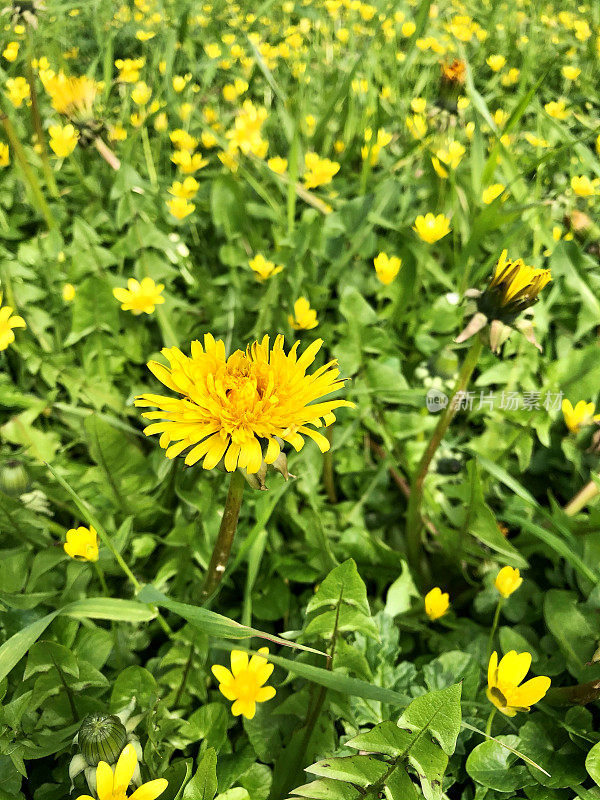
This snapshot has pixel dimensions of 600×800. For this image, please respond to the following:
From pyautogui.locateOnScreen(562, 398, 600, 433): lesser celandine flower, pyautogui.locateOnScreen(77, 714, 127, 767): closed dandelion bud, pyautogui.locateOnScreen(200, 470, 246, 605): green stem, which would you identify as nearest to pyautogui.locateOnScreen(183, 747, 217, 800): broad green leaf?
pyautogui.locateOnScreen(77, 714, 127, 767): closed dandelion bud

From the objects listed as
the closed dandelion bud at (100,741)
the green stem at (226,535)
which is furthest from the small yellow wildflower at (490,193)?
the closed dandelion bud at (100,741)

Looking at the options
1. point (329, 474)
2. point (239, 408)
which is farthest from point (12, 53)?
point (239, 408)

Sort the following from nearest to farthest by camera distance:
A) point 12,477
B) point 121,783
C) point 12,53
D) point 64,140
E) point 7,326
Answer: point 121,783, point 12,477, point 7,326, point 64,140, point 12,53

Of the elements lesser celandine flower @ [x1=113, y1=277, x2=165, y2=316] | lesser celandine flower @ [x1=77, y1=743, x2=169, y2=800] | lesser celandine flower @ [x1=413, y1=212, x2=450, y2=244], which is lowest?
lesser celandine flower @ [x1=77, y1=743, x2=169, y2=800]

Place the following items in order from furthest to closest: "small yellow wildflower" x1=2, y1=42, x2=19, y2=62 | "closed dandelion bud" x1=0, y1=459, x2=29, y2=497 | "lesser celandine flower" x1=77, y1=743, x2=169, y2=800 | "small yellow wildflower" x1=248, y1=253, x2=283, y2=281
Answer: "small yellow wildflower" x1=2, y1=42, x2=19, y2=62 → "small yellow wildflower" x1=248, y1=253, x2=283, y2=281 → "closed dandelion bud" x1=0, y1=459, x2=29, y2=497 → "lesser celandine flower" x1=77, y1=743, x2=169, y2=800

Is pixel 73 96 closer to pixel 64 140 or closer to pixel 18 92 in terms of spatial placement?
pixel 64 140

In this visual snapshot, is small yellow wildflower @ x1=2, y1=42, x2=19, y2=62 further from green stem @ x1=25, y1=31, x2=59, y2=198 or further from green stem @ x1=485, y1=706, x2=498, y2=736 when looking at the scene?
green stem @ x1=485, y1=706, x2=498, y2=736

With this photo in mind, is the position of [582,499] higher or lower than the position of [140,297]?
lower

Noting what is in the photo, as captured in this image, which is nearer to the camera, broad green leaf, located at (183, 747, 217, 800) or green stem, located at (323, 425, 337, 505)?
broad green leaf, located at (183, 747, 217, 800)
